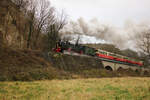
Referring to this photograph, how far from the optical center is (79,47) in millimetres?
25500

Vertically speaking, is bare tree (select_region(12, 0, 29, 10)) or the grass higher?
bare tree (select_region(12, 0, 29, 10))

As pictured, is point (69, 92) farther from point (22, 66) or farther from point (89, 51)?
point (89, 51)

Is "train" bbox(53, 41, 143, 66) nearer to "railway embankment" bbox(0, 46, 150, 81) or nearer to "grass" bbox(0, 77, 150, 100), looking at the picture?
"railway embankment" bbox(0, 46, 150, 81)

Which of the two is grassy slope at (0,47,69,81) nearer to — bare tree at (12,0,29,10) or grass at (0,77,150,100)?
grass at (0,77,150,100)

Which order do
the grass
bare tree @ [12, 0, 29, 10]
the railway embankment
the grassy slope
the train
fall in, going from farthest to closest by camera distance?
bare tree @ [12, 0, 29, 10], the train, the railway embankment, the grassy slope, the grass

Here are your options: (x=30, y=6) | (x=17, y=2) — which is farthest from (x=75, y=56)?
(x=17, y=2)

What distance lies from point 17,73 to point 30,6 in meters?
22.9

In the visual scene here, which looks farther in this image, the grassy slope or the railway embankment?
the railway embankment

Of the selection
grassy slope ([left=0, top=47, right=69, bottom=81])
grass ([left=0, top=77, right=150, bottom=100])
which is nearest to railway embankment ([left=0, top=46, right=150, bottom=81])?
grassy slope ([left=0, top=47, right=69, bottom=81])

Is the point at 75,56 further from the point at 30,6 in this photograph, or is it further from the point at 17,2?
the point at 17,2

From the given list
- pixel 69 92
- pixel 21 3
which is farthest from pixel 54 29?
pixel 69 92

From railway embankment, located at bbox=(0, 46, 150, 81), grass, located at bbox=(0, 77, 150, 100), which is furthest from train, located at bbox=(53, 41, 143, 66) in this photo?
grass, located at bbox=(0, 77, 150, 100)

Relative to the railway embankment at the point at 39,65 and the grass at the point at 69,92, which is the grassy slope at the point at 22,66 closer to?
the railway embankment at the point at 39,65

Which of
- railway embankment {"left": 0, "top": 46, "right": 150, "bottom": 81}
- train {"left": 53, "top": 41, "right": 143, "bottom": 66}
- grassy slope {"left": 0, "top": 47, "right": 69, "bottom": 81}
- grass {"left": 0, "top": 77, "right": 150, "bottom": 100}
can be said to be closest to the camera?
grass {"left": 0, "top": 77, "right": 150, "bottom": 100}
